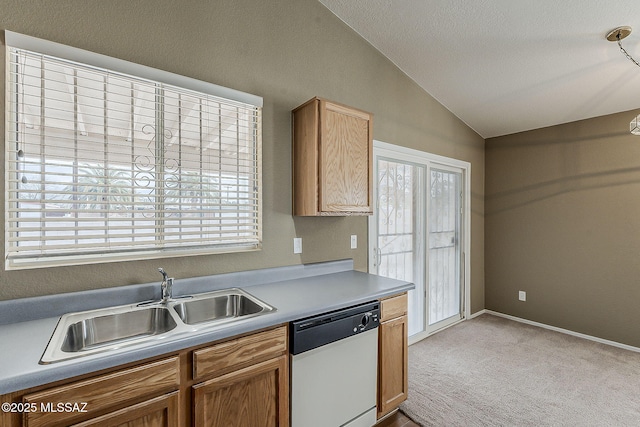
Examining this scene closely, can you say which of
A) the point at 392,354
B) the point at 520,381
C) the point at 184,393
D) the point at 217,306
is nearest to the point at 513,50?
the point at 392,354

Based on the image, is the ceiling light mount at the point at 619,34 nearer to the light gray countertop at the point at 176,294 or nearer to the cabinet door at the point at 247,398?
the light gray countertop at the point at 176,294

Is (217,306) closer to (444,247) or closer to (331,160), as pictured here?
Answer: (331,160)

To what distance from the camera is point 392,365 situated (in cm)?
211

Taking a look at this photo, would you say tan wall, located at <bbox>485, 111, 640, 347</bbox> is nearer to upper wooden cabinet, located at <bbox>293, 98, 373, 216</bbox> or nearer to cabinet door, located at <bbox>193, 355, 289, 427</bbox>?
upper wooden cabinet, located at <bbox>293, 98, 373, 216</bbox>

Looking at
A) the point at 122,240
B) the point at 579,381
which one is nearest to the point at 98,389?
the point at 122,240

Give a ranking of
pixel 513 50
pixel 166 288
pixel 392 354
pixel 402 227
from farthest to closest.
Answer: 1. pixel 402 227
2. pixel 513 50
3. pixel 392 354
4. pixel 166 288

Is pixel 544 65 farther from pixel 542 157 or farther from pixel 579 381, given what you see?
pixel 579 381

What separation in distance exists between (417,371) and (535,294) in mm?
2158

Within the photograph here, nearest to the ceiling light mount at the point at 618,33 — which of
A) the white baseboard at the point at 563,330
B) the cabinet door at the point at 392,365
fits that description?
the cabinet door at the point at 392,365

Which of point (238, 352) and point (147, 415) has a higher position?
point (238, 352)

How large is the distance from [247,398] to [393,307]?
1.09 metres

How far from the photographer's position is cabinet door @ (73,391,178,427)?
1.12m

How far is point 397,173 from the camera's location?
3.14 metres

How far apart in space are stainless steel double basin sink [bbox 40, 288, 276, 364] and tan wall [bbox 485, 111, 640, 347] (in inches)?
145
